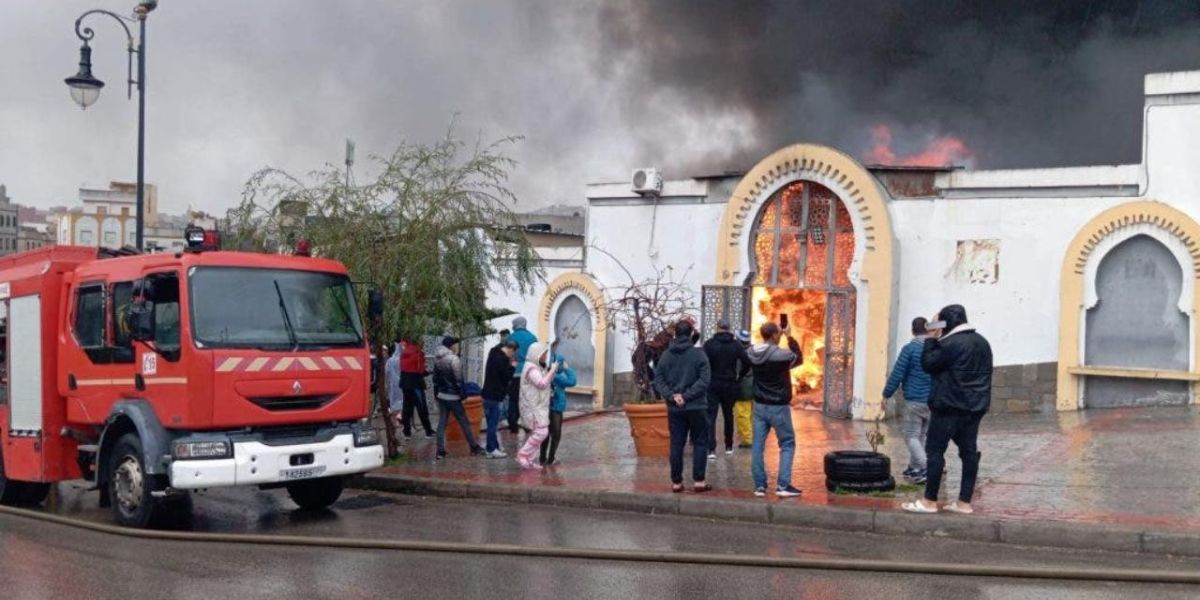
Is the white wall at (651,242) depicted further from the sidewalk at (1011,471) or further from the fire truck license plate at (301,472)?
the fire truck license plate at (301,472)

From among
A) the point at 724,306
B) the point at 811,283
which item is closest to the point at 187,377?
the point at 724,306

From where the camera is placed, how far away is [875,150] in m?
24.8

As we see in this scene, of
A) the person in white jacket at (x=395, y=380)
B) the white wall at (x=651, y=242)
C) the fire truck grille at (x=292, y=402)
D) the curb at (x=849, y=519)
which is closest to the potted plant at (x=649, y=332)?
the white wall at (x=651, y=242)

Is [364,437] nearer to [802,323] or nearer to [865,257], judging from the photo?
[865,257]

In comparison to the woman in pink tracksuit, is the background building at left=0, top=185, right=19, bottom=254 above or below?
above

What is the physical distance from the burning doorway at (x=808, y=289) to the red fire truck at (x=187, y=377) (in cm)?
991

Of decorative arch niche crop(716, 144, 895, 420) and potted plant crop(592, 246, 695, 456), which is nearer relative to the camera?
potted plant crop(592, 246, 695, 456)

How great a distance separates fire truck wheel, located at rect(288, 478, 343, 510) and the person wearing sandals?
340 cm

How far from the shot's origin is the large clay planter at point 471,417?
1609 cm

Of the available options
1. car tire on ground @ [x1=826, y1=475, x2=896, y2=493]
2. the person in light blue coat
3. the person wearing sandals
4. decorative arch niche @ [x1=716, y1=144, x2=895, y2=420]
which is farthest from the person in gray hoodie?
decorative arch niche @ [x1=716, y1=144, x2=895, y2=420]

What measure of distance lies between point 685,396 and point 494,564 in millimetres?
3227

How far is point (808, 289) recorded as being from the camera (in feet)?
64.0

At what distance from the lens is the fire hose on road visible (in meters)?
7.57

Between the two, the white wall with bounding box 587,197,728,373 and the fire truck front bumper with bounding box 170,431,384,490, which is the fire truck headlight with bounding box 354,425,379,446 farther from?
the white wall with bounding box 587,197,728,373
